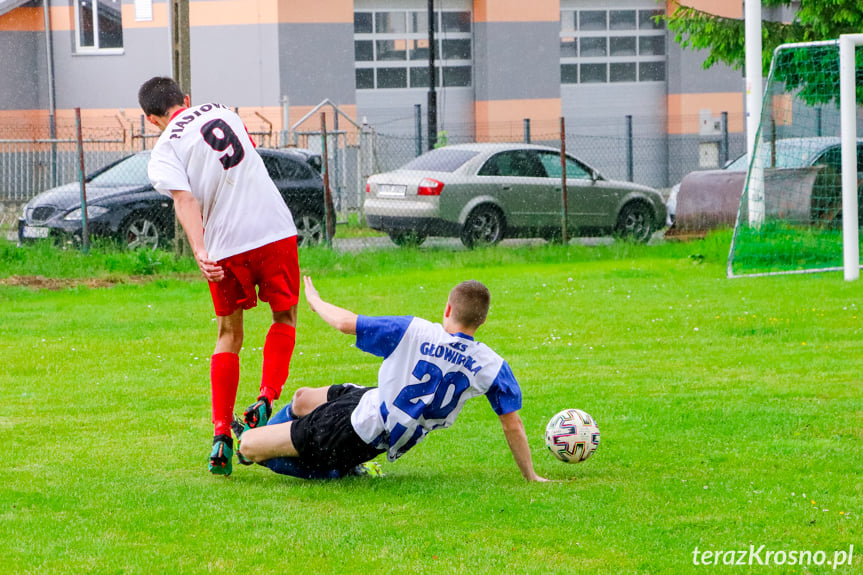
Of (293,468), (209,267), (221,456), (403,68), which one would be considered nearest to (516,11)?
(403,68)

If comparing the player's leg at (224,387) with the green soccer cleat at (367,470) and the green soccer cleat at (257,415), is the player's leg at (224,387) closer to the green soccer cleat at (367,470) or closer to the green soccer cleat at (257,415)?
the green soccer cleat at (257,415)

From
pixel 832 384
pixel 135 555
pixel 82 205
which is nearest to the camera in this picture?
pixel 135 555

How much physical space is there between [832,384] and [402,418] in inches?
133

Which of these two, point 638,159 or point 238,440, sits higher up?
point 638,159

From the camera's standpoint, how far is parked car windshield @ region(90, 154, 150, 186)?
52.9 feet

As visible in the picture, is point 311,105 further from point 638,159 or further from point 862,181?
point 862,181

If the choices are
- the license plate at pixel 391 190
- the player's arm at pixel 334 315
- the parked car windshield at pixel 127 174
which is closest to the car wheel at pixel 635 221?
the license plate at pixel 391 190

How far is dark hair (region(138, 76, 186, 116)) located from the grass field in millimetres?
1696

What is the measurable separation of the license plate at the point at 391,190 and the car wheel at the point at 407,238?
22.3 inches

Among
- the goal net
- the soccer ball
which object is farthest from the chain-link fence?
the soccer ball

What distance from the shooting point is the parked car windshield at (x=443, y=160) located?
17.3m

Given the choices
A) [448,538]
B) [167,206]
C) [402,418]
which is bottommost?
[448,538]

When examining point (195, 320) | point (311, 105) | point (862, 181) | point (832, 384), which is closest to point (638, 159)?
point (311, 105)

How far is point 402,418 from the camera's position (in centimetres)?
508
